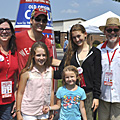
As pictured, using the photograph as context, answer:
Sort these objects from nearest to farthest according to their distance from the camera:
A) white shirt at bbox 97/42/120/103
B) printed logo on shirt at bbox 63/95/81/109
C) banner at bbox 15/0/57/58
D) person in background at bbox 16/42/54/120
Result: person in background at bbox 16/42/54/120
printed logo on shirt at bbox 63/95/81/109
white shirt at bbox 97/42/120/103
banner at bbox 15/0/57/58

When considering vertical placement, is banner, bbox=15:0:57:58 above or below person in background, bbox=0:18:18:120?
above

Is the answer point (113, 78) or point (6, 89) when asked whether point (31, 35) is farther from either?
point (113, 78)

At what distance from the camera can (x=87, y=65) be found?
2.31 m

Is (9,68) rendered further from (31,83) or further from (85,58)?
(85,58)

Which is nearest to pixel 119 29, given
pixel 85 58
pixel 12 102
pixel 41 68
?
pixel 85 58

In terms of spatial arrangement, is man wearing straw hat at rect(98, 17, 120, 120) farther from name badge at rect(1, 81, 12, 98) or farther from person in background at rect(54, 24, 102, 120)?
name badge at rect(1, 81, 12, 98)

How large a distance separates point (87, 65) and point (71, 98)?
46 cm

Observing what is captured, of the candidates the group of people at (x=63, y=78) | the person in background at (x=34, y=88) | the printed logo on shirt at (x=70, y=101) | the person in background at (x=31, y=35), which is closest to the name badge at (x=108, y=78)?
the group of people at (x=63, y=78)

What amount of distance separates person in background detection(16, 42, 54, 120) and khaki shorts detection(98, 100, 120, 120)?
0.84 metres

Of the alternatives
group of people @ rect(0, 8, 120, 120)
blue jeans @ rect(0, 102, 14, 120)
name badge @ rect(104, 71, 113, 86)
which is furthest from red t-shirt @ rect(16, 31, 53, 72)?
name badge @ rect(104, 71, 113, 86)

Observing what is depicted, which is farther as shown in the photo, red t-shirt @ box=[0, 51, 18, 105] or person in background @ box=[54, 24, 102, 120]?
person in background @ box=[54, 24, 102, 120]

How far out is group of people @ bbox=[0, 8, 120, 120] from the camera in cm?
215

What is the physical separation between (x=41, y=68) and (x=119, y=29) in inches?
47.6

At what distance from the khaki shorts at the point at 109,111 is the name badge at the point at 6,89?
1.27 metres
